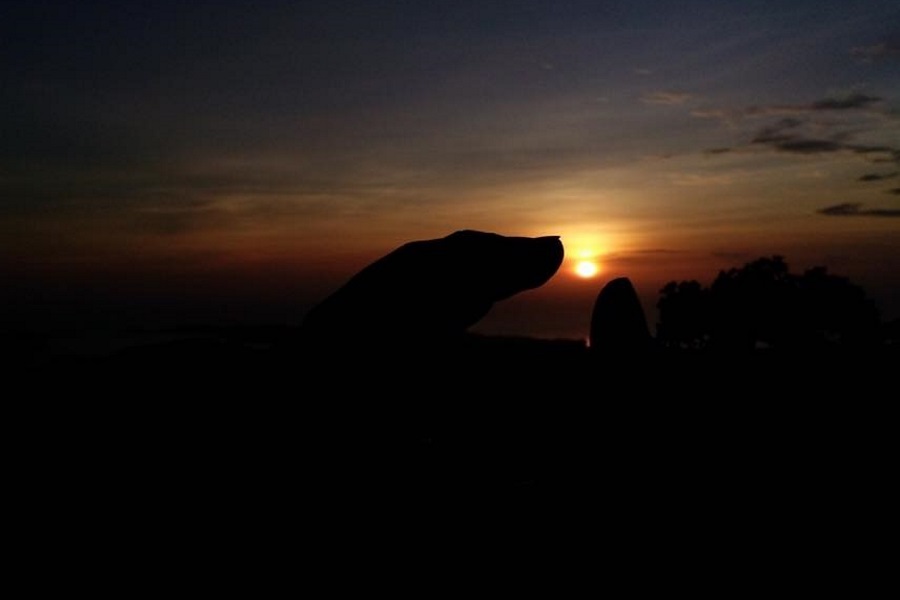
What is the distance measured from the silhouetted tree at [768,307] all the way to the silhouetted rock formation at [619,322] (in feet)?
48.5

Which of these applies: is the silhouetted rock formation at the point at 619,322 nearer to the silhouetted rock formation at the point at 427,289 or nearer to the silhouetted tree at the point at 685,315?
the silhouetted rock formation at the point at 427,289

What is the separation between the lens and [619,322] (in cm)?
1619

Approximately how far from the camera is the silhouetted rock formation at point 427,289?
1044 cm

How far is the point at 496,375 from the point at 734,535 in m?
8.45

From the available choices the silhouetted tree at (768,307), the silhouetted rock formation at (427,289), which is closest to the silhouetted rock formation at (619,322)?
the silhouetted rock formation at (427,289)

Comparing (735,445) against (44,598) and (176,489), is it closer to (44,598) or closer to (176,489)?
(176,489)

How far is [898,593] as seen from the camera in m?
7.33

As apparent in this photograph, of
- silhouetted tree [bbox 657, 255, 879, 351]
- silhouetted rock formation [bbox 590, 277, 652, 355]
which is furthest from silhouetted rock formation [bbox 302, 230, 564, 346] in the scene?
silhouetted tree [bbox 657, 255, 879, 351]

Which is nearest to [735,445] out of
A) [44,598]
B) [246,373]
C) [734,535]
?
[734,535]

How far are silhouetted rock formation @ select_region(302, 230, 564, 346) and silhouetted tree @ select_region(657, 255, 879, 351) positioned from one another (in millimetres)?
20875

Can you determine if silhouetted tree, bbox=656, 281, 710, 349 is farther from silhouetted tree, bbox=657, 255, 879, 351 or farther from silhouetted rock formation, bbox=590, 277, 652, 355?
silhouetted rock formation, bbox=590, 277, 652, 355

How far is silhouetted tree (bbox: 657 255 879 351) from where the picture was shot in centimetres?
3080

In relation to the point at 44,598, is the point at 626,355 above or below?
above

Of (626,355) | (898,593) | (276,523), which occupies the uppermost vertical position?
(626,355)
